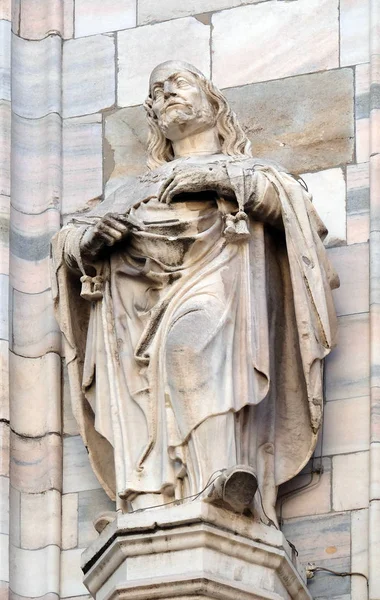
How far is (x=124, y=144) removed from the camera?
484 inches

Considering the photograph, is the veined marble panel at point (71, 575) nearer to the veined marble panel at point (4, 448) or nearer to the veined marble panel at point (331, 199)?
the veined marble panel at point (4, 448)

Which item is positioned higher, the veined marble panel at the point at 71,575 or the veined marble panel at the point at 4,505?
the veined marble panel at the point at 4,505

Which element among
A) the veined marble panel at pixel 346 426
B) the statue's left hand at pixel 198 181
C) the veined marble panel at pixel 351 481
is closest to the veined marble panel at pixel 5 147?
the statue's left hand at pixel 198 181

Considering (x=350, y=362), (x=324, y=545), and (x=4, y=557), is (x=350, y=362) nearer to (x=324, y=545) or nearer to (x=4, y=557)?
(x=324, y=545)

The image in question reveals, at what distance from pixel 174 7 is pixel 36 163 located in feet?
2.98

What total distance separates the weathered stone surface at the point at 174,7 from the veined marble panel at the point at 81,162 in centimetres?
51

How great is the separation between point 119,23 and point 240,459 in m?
2.47

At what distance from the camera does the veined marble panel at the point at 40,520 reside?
11.5 meters

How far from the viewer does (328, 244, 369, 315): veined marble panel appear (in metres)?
11.6

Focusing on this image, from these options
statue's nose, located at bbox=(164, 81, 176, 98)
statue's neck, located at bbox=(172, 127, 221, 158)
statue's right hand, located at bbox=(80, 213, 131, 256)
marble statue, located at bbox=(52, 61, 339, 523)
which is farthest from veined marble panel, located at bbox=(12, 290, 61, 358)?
statue's nose, located at bbox=(164, 81, 176, 98)

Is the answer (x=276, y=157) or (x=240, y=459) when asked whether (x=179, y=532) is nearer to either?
A: (x=240, y=459)

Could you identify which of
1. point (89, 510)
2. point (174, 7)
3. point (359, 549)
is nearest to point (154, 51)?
point (174, 7)

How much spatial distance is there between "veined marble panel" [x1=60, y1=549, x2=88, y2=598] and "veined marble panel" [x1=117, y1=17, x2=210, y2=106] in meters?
2.04

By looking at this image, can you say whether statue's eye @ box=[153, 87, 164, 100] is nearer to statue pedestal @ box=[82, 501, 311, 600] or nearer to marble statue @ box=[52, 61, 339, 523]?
marble statue @ box=[52, 61, 339, 523]
